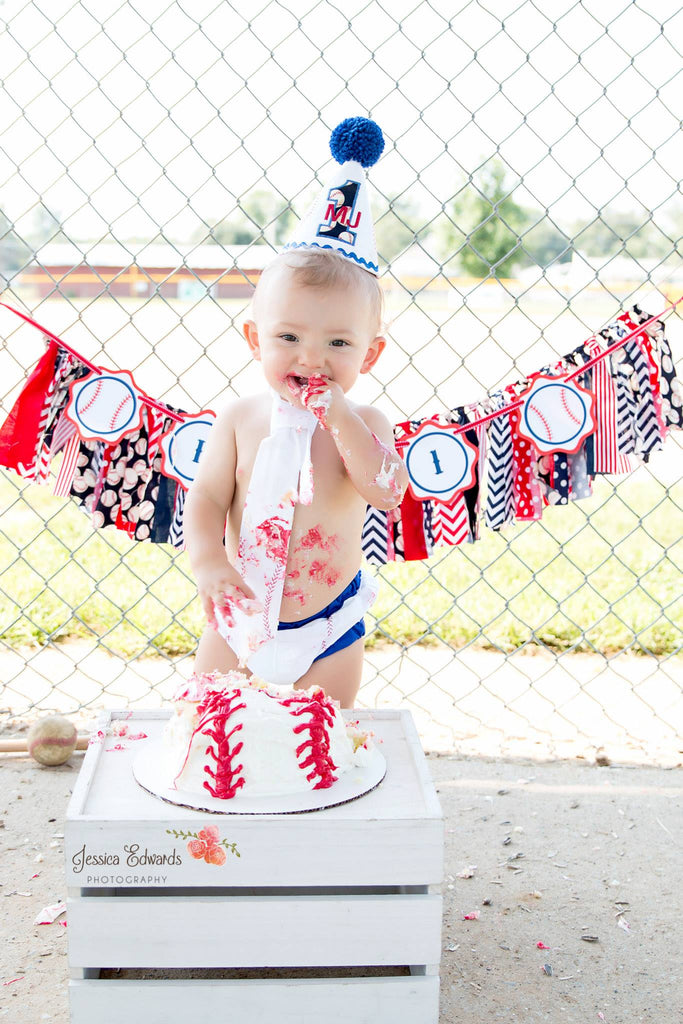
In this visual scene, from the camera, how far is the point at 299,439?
6.81 feet

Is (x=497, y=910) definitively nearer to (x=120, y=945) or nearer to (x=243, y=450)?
(x=120, y=945)

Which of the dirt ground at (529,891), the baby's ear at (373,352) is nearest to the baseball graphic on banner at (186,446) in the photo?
the baby's ear at (373,352)

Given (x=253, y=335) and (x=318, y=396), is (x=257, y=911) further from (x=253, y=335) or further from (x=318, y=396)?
(x=253, y=335)

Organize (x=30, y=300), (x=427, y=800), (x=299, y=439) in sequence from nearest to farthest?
(x=427, y=800) < (x=299, y=439) < (x=30, y=300)

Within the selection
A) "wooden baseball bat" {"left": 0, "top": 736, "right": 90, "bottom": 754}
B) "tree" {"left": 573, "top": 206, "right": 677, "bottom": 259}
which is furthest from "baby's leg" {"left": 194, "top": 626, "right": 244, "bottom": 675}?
"tree" {"left": 573, "top": 206, "right": 677, "bottom": 259}

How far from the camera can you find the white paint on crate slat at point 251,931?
153 cm

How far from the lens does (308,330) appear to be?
189 cm

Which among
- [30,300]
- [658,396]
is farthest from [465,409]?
[30,300]

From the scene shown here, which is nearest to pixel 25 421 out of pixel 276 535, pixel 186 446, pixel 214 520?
pixel 186 446

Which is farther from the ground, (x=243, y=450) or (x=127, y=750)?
(x=243, y=450)

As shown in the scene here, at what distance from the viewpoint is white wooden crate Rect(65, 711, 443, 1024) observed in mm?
1521

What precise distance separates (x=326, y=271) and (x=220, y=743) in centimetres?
89

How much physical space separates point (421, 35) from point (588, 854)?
2.12 meters

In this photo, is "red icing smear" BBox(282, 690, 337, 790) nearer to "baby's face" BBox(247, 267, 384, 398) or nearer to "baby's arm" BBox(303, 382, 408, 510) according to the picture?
"baby's arm" BBox(303, 382, 408, 510)
